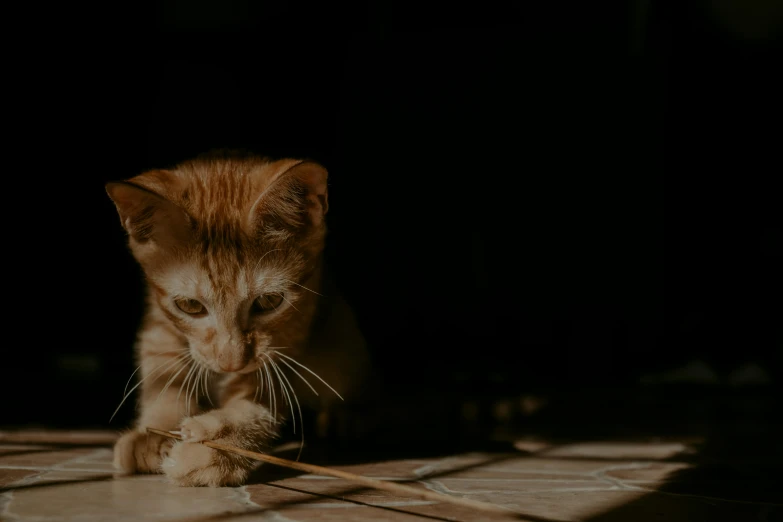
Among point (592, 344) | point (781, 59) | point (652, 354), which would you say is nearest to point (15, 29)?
A: point (592, 344)

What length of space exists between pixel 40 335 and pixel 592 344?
10.7 ft

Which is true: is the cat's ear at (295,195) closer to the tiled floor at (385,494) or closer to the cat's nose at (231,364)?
the cat's nose at (231,364)

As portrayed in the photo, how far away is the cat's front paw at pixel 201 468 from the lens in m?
1.66

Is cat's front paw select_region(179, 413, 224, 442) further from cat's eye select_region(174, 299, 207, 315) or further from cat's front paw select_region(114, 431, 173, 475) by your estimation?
cat's eye select_region(174, 299, 207, 315)

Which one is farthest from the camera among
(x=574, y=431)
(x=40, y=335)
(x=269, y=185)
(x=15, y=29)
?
(x=40, y=335)

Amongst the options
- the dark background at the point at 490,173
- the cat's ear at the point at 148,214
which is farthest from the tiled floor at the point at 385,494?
the dark background at the point at 490,173

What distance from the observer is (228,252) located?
73.7 inches

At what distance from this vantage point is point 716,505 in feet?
5.41

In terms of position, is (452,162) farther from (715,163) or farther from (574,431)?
(574,431)

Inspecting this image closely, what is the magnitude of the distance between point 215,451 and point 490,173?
10.6ft

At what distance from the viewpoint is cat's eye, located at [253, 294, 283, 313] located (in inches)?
74.8

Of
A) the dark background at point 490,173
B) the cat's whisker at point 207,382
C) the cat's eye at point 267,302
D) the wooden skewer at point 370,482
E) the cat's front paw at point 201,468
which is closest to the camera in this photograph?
the wooden skewer at point 370,482

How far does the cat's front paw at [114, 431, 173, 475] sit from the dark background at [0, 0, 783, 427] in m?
2.57

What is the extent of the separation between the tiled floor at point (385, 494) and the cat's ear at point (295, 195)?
65 centimetres
